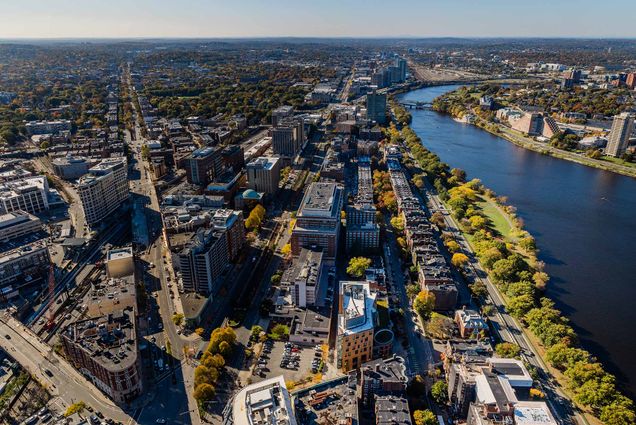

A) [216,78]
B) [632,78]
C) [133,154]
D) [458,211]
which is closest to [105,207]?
[133,154]

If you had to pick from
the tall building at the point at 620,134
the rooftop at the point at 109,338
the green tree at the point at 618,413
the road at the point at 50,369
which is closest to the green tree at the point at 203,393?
the road at the point at 50,369

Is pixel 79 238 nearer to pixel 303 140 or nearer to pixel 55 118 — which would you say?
pixel 303 140

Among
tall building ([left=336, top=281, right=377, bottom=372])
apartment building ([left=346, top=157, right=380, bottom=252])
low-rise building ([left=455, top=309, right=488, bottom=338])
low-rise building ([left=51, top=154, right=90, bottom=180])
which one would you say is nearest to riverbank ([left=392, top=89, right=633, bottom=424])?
low-rise building ([left=455, top=309, right=488, bottom=338])

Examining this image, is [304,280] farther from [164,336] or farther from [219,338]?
[164,336]

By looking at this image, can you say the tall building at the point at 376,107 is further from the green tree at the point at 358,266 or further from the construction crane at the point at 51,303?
the construction crane at the point at 51,303

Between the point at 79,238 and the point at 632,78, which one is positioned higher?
the point at 632,78

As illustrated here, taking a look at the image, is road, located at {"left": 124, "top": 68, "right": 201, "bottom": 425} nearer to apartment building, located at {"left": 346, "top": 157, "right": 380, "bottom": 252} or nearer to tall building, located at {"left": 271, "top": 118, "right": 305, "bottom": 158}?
apartment building, located at {"left": 346, "top": 157, "right": 380, "bottom": 252}
